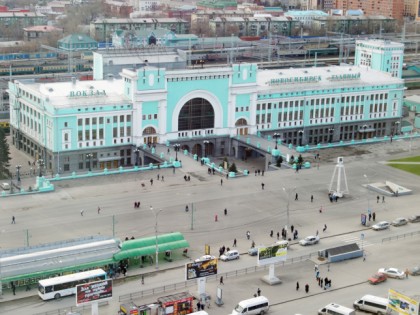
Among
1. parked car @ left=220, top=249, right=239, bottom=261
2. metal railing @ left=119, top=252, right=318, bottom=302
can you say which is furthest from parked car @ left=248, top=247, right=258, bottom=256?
metal railing @ left=119, top=252, right=318, bottom=302

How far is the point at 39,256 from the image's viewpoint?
67750 mm

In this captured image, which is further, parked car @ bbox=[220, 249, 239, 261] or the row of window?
the row of window

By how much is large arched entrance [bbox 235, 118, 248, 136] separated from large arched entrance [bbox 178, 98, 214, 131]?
406 cm

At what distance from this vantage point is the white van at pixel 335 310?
6164 centimetres

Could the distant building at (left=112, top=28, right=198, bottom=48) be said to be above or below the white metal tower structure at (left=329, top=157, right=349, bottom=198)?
above

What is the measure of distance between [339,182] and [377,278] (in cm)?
2456

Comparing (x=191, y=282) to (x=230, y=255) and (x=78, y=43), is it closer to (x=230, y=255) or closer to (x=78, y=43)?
(x=230, y=255)

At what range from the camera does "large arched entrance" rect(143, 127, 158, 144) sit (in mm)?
110438

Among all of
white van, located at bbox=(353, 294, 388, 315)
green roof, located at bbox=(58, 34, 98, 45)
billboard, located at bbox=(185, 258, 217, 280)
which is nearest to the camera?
white van, located at bbox=(353, 294, 388, 315)

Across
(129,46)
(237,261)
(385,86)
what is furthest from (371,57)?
(237,261)

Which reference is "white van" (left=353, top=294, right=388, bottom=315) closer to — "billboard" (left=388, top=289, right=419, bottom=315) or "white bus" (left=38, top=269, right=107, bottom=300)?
"billboard" (left=388, top=289, right=419, bottom=315)

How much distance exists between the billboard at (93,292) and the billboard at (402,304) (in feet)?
68.1

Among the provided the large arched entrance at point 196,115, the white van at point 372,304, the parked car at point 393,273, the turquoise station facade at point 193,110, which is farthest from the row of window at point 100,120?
the white van at point 372,304

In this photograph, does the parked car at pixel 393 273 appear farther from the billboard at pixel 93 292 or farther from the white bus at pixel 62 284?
the billboard at pixel 93 292
